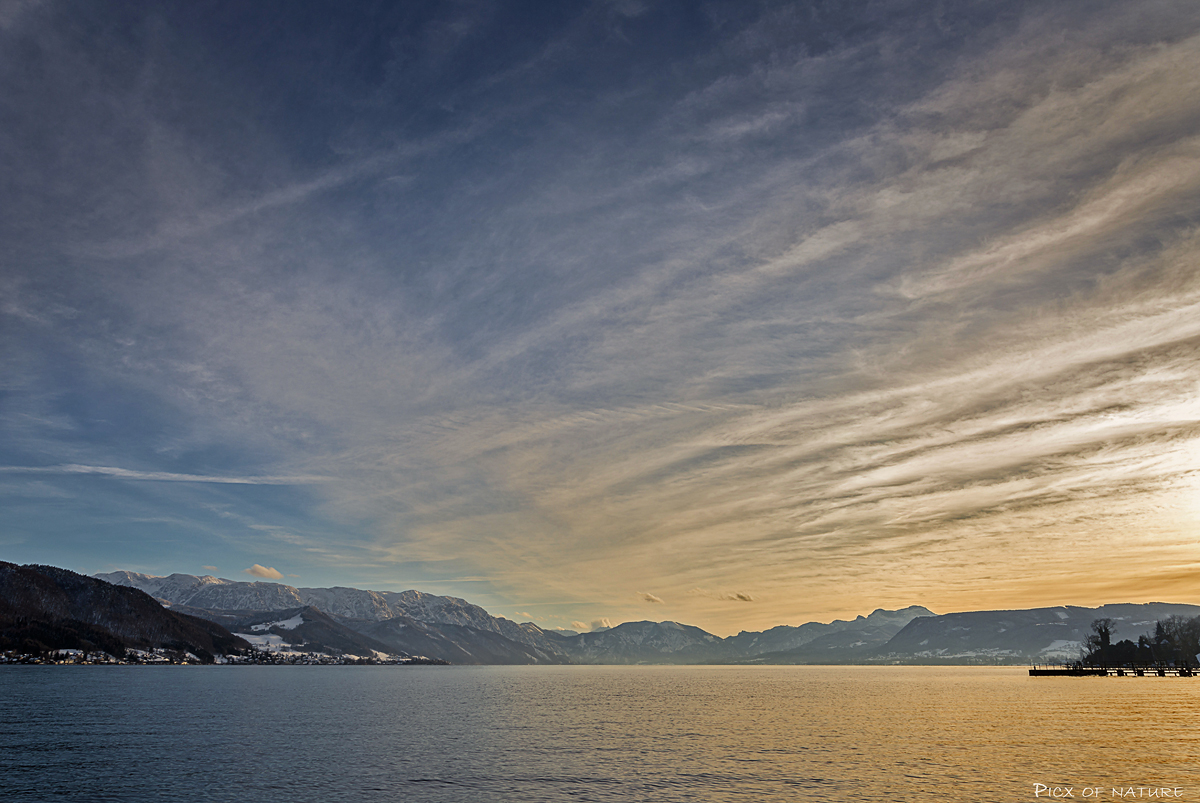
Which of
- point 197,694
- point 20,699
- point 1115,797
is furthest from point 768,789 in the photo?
point 197,694

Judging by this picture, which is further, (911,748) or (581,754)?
(911,748)

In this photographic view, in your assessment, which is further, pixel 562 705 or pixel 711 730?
pixel 562 705

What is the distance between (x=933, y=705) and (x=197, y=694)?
21303 centimetres

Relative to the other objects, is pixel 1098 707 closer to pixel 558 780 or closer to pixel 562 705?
pixel 562 705

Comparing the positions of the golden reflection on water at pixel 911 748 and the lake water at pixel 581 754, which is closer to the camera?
the lake water at pixel 581 754

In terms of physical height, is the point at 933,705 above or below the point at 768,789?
below

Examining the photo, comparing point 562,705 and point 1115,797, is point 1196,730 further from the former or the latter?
point 562,705

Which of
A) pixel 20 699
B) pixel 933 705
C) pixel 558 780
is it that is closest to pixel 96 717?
pixel 20 699

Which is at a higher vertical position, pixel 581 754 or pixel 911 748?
pixel 581 754

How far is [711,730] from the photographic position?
114125 mm

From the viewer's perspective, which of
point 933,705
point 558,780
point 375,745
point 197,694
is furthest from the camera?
point 197,694

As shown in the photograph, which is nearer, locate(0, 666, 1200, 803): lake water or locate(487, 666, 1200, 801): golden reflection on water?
locate(0, 666, 1200, 803): lake water

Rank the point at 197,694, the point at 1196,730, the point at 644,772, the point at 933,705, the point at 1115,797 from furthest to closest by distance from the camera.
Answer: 1. the point at 197,694
2. the point at 933,705
3. the point at 1196,730
4. the point at 644,772
5. the point at 1115,797

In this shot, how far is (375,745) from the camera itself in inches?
3684
